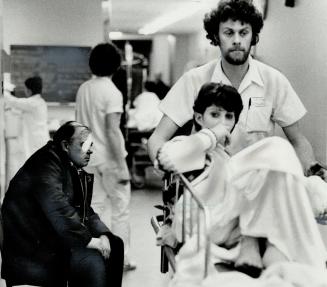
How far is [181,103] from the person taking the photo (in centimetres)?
202

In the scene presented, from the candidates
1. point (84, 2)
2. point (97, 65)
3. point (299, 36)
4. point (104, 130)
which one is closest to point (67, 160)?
point (104, 130)

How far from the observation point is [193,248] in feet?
5.21

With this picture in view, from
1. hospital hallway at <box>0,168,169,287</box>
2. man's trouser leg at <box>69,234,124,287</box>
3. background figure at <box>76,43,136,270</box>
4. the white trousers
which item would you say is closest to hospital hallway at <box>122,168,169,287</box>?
hospital hallway at <box>0,168,169,287</box>

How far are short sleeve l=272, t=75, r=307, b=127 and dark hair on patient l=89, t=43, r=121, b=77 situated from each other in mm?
566

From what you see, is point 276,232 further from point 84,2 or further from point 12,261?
point 84,2

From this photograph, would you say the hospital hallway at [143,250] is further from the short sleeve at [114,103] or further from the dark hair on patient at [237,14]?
the dark hair on patient at [237,14]

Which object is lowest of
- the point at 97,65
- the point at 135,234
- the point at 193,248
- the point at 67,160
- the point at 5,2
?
the point at 135,234

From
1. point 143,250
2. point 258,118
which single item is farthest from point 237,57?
point 143,250

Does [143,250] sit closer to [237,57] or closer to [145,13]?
[145,13]

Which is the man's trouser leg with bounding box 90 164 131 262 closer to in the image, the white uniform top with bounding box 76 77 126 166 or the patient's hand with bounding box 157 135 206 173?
the white uniform top with bounding box 76 77 126 166

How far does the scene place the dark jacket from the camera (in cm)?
187

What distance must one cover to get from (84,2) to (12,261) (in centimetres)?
89

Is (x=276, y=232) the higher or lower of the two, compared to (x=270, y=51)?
lower

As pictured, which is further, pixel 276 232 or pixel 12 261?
pixel 12 261
